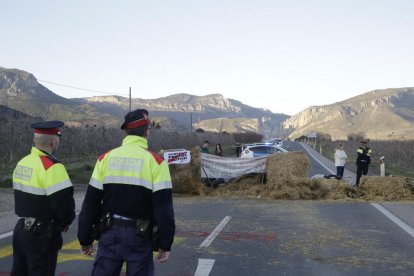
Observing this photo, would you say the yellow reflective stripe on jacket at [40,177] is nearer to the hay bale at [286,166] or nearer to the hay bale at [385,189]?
the hay bale at [286,166]

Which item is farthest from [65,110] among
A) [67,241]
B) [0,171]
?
[67,241]

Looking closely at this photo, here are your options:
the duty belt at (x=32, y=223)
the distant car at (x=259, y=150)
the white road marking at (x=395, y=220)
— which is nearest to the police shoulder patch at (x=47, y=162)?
the duty belt at (x=32, y=223)

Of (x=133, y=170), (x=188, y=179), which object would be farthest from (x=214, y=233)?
(x=188, y=179)

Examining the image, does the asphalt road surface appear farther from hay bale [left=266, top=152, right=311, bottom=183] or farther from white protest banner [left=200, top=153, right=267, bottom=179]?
white protest banner [left=200, top=153, right=267, bottom=179]

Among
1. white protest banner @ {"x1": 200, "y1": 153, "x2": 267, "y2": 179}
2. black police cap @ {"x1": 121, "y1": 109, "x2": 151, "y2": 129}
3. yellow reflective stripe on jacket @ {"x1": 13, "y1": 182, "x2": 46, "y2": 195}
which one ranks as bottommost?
white protest banner @ {"x1": 200, "y1": 153, "x2": 267, "y2": 179}

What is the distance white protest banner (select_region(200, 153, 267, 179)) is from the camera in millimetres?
17016

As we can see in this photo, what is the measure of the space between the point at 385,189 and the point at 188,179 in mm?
5915

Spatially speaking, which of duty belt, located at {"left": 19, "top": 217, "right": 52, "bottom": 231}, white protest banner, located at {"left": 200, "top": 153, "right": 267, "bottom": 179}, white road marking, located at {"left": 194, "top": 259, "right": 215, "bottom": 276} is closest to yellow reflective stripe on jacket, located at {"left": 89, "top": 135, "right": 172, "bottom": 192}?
duty belt, located at {"left": 19, "top": 217, "right": 52, "bottom": 231}

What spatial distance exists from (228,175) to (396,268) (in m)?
10.4

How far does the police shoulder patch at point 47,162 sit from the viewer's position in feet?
14.2

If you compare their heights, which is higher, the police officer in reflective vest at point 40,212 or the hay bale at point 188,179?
the police officer in reflective vest at point 40,212

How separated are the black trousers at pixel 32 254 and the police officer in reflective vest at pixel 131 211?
524mm

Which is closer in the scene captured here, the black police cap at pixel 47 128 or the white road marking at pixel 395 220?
the black police cap at pixel 47 128

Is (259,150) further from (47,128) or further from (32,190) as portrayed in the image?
→ (32,190)
